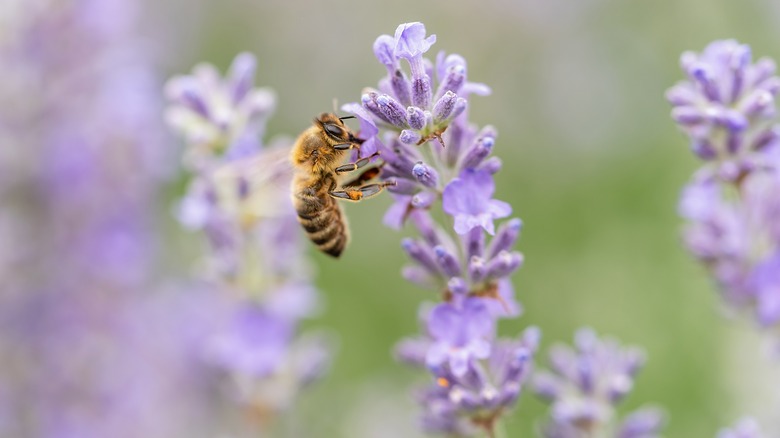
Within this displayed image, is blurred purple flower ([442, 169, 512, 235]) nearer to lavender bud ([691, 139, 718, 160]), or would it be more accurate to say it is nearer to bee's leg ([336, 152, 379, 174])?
bee's leg ([336, 152, 379, 174])

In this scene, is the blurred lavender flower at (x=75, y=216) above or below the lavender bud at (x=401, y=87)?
above

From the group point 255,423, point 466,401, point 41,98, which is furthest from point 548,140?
point 466,401

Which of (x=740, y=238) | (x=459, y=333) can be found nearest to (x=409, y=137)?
(x=459, y=333)

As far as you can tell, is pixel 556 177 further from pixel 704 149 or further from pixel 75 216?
pixel 704 149

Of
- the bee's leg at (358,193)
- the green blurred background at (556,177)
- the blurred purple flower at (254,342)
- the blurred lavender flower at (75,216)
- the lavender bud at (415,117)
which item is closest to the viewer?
the lavender bud at (415,117)

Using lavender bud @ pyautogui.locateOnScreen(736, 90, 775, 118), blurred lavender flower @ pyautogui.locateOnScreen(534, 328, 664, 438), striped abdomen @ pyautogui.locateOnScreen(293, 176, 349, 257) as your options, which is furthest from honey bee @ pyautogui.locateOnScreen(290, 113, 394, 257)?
lavender bud @ pyautogui.locateOnScreen(736, 90, 775, 118)

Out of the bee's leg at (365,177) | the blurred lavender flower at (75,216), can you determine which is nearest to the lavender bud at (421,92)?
the bee's leg at (365,177)

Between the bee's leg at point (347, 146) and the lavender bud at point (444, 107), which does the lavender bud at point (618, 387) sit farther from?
the bee's leg at point (347, 146)

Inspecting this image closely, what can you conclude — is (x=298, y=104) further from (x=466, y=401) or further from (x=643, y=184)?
(x=466, y=401)
